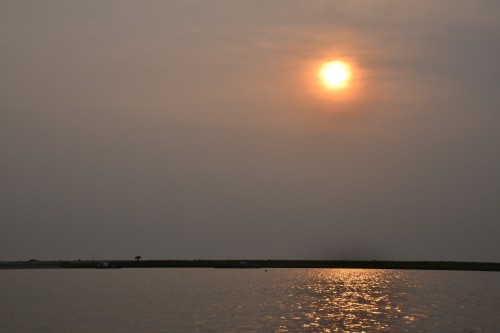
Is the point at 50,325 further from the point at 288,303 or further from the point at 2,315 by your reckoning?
the point at 288,303

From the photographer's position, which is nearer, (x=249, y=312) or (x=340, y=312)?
(x=249, y=312)

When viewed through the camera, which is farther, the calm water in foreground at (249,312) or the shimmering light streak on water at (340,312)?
the calm water in foreground at (249,312)

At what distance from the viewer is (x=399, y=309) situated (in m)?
67.2

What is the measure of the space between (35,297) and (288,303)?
3483 centimetres

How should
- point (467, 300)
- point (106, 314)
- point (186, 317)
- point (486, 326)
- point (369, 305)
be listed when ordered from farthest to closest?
point (467, 300) < point (369, 305) < point (106, 314) < point (186, 317) < point (486, 326)

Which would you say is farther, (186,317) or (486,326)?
(186,317)

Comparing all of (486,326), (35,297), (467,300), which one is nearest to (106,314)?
(35,297)

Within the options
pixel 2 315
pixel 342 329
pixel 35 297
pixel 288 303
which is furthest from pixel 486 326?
pixel 35 297

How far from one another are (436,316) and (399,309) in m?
6.78

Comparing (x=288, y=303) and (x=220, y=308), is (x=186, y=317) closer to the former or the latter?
(x=220, y=308)

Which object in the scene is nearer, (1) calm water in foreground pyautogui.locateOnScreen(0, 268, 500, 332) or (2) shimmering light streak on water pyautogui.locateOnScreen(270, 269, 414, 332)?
(2) shimmering light streak on water pyautogui.locateOnScreen(270, 269, 414, 332)

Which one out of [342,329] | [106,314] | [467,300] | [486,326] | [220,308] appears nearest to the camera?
[342,329]

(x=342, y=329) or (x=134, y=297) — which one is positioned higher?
(x=134, y=297)

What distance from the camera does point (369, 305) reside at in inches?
2844
